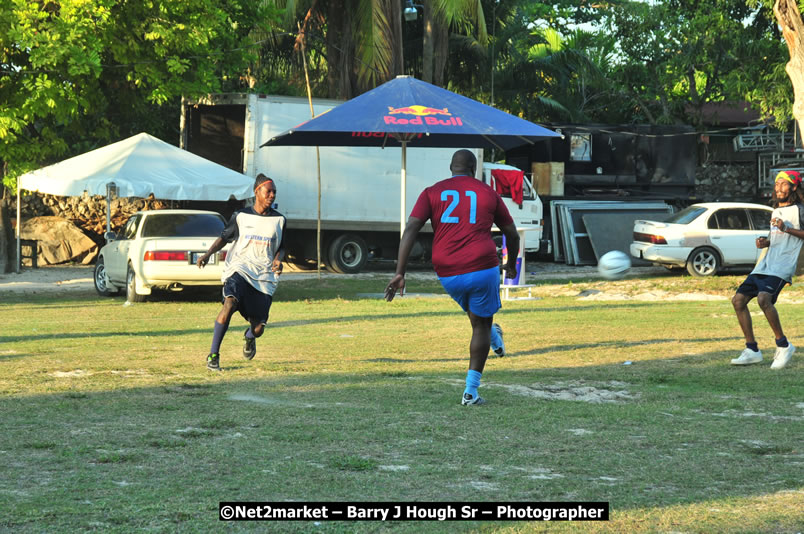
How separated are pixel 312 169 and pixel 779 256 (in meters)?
15.3

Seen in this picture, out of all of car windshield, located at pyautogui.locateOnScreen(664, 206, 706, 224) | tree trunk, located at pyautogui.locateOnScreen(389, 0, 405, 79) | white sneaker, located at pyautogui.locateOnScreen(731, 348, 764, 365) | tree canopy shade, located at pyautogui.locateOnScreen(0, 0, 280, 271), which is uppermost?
tree trunk, located at pyautogui.locateOnScreen(389, 0, 405, 79)

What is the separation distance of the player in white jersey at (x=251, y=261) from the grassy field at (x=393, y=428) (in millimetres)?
548

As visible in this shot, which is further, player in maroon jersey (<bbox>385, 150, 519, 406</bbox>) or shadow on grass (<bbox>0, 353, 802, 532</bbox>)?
player in maroon jersey (<bbox>385, 150, 519, 406</bbox>)

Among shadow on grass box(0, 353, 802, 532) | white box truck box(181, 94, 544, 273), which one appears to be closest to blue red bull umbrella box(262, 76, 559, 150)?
white box truck box(181, 94, 544, 273)

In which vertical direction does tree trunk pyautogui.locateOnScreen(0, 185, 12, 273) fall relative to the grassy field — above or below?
above

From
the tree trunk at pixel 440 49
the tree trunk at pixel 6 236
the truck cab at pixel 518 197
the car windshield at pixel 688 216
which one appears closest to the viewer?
the tree trunk at pixel 6 236

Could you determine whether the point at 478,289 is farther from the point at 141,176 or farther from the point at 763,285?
the point at 141,176

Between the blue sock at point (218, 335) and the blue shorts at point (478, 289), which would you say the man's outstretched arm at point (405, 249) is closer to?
the blue shorts at point (478, 289)

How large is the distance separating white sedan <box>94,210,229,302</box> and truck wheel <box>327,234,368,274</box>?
22.0ft

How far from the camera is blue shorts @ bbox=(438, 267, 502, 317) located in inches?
296

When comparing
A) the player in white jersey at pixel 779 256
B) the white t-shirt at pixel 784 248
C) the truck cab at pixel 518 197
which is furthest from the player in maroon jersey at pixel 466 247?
the truck cab at pixel 518 197

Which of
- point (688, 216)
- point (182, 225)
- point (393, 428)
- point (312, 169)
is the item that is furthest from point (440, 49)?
point (393, 428)

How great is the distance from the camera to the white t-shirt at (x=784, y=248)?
943cm

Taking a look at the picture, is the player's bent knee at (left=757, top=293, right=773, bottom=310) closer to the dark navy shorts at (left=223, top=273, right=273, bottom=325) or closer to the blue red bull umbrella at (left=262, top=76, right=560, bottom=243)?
the dark navy shorts at (left=223, top=273, right=273, bottom=325)
